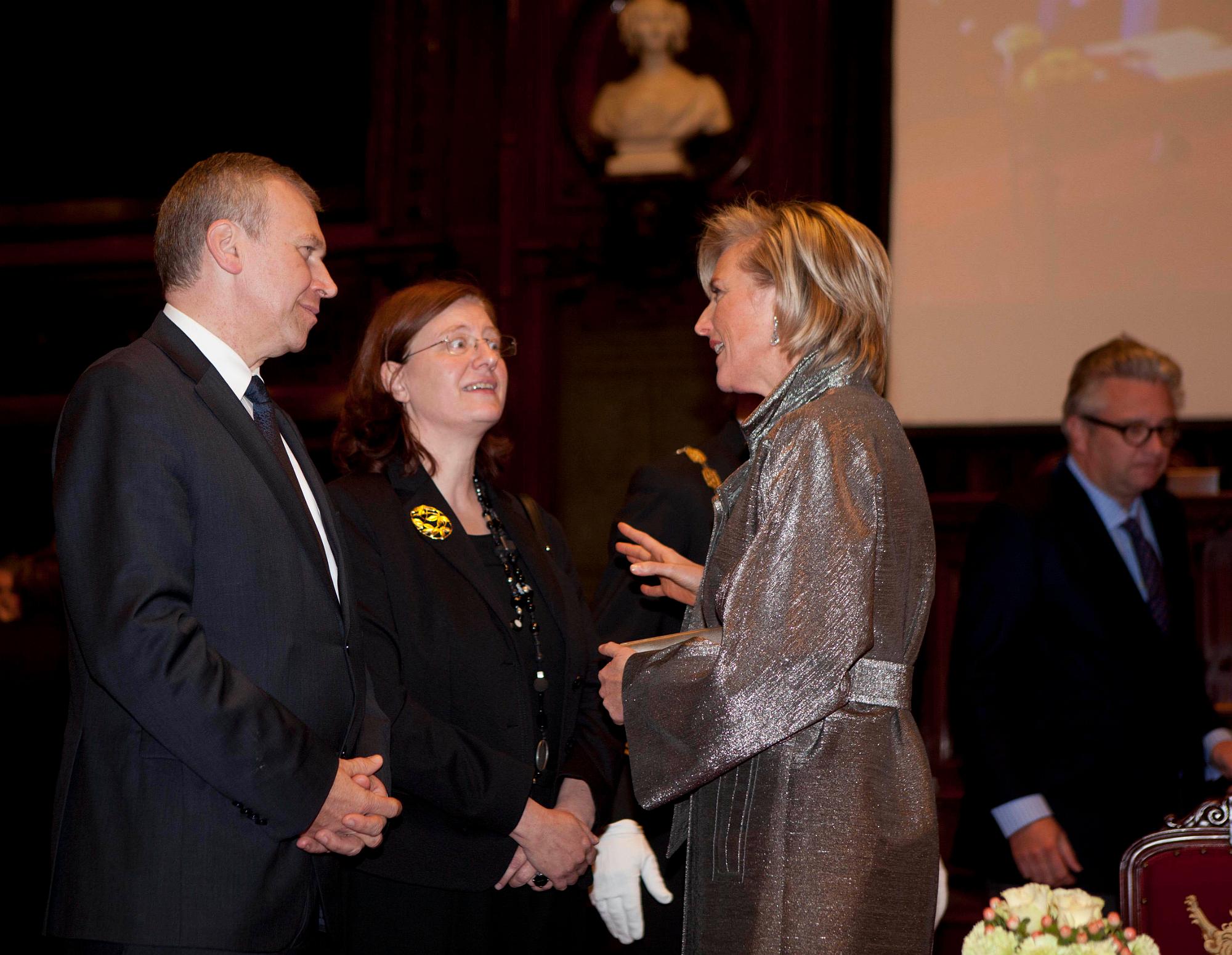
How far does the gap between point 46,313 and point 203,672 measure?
233 inches

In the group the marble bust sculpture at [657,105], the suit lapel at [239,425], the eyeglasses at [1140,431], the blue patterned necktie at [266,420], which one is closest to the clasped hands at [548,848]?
the suit lapel at [239,425]

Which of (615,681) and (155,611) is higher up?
(155,611)

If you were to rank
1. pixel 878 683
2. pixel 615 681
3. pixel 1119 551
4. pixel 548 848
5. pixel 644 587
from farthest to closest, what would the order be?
pixel 1119 551, pixel 548 848, pixel 644 587, pixel 615 681, pixel 878 683

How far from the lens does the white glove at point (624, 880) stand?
2377 millimetres

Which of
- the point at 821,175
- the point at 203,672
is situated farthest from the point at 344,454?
the point at 821,175

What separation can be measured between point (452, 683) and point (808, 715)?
0.89 meters

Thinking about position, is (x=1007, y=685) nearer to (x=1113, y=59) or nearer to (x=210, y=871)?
(x=210, y=871)

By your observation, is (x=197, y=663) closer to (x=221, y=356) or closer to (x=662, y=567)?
(x=221, y=356)

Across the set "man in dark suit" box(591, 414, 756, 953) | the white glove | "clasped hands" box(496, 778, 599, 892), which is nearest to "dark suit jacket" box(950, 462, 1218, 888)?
"man in dark suit" box(591, 414, 756, 953)

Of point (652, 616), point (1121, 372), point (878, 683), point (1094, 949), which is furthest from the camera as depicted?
point (1121, 372)

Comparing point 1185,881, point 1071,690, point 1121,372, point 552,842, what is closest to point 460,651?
point 552,842

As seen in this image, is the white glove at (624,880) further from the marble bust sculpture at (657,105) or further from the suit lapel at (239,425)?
the marble bust sculpture at (657,105)

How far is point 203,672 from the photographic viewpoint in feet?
5.62

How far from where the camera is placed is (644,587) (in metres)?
2.14
